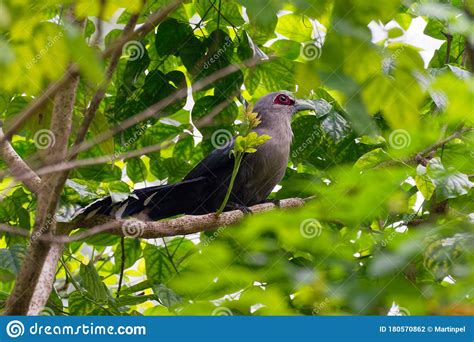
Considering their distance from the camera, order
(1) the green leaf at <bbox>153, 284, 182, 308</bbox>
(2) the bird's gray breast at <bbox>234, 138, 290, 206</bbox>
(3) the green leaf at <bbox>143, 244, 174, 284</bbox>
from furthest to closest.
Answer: (2) the bird's gray breast at <bbox>234, 138, 290, 206</bbox>, (3) the green leaf at <bbox>143, 244, 174, 284</bbox>, (1) the green leaf at <bbox>153, 284, 182, 308</bbox>

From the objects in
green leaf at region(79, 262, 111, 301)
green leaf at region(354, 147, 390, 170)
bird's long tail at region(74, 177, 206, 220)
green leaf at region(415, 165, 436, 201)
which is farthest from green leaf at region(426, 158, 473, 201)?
green leaf at region(79, 262, 111, 301)

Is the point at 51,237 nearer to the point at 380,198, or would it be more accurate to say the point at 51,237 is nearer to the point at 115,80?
the point at 380,198

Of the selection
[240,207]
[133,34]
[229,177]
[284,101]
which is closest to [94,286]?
[240,207]

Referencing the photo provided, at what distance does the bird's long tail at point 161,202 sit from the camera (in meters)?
2.79

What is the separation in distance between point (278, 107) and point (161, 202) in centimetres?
109

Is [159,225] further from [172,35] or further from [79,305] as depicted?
[172,35]

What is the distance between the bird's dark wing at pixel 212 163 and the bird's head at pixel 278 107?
54 cm

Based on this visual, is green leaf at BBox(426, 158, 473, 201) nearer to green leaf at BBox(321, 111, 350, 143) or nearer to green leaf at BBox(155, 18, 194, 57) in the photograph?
green leaf at BBox(321, 111, 350, 143)

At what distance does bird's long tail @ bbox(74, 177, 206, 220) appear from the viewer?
279 cm

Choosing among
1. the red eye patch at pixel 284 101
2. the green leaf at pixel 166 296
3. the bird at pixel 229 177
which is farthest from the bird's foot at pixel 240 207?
the red eye patch at pixel 284 101

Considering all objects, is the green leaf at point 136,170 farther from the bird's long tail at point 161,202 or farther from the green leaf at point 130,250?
the green leaf at point 130,250

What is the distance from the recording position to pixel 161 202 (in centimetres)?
335

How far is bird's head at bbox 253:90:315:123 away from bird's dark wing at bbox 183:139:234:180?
0.54m

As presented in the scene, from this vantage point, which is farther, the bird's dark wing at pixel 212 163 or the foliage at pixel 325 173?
the bird's dark wing at pixel 212 163
